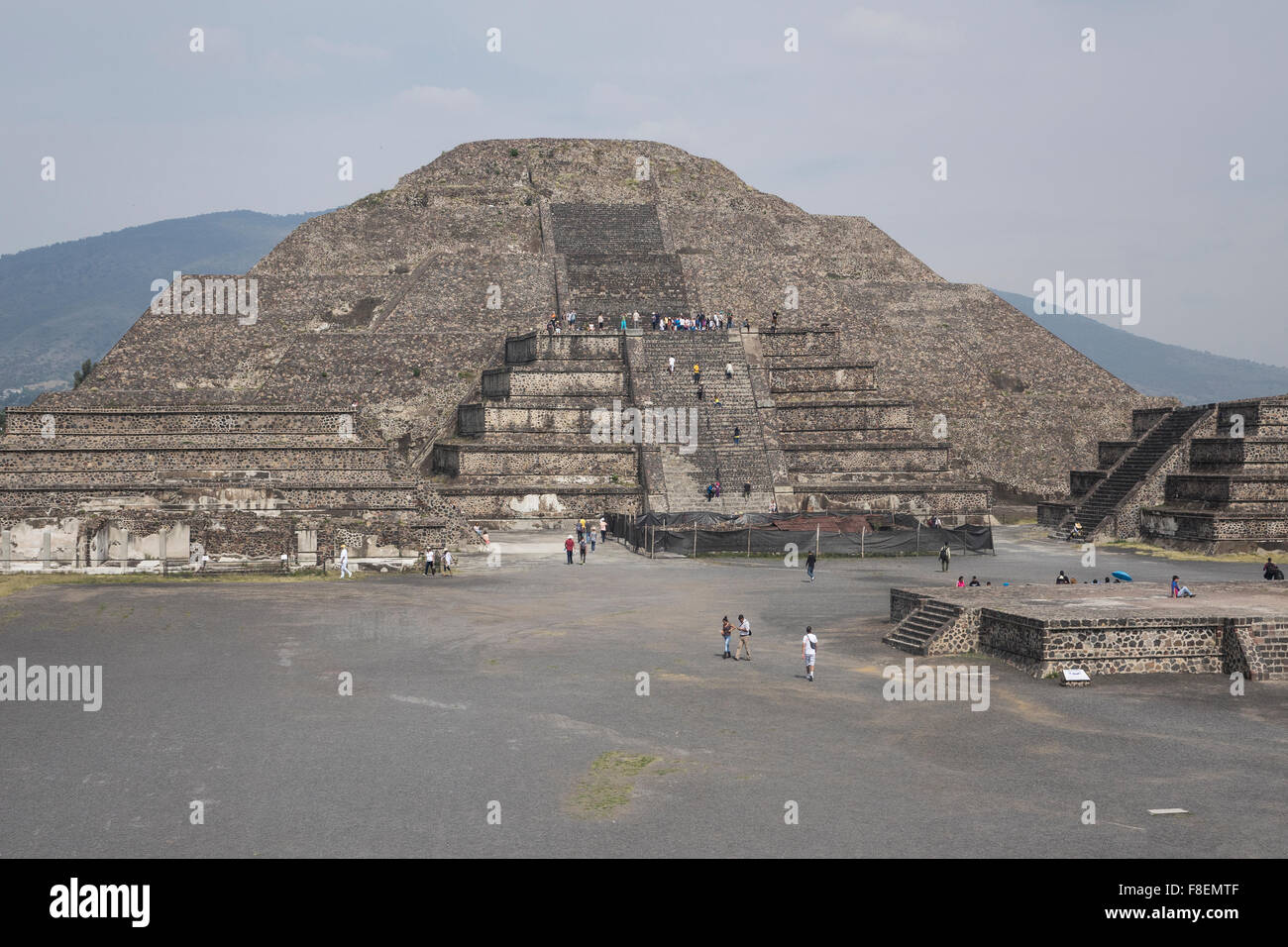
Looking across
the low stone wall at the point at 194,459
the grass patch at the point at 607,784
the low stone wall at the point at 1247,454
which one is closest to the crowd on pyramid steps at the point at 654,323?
the low stone wall at the point at 194,459

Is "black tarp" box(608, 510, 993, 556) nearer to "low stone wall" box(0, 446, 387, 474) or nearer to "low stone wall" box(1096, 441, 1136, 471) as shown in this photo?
"low stone wall" box(0, 446, 387, 474)

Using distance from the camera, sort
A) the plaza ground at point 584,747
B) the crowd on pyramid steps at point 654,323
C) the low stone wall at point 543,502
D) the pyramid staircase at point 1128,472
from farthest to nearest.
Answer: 1. the crowd on pyramid steps at point 654,323
2. the pyramid staircase at point 1128,472
3. the low stone wall at point 543,502
4. the plaza ground at point 584,747

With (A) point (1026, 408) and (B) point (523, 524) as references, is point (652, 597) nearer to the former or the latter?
(B) point (523, 524)

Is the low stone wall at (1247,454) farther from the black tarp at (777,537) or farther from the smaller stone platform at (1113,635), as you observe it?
the smaller stone platform at (1113,635)

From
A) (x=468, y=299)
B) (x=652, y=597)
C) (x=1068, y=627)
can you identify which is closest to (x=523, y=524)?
(x=652, y=597)
